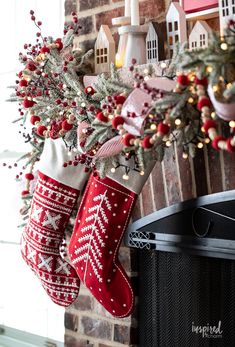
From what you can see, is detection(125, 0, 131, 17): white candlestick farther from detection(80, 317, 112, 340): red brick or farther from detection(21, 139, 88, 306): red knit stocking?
detection(80, 317, 112, 340): red brick

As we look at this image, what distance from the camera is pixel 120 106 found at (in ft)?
6.44

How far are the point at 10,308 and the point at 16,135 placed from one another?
33.0 inches

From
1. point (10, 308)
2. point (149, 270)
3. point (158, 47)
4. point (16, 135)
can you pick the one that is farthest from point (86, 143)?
point (10, 308)

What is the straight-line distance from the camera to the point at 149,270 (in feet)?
8.12

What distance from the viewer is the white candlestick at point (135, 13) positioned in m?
2.35

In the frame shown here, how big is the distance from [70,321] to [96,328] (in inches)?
6.6

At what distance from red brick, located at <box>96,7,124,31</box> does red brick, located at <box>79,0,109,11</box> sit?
4 cm

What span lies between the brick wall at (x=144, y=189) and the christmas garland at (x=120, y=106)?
0.26 ft

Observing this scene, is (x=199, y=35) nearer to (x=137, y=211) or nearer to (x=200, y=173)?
(x=200, y=173)

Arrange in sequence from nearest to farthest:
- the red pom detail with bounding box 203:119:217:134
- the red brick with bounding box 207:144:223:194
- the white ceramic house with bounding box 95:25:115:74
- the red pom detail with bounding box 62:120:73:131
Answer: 1. the red pom detail with bounding box 203:119:217:134
2. the red brick with bounding box 207:144:223:194
3. the red pom detail with bounding box 62:120:73:131
4. the white ceramic house with bounding box 95:25:115:74

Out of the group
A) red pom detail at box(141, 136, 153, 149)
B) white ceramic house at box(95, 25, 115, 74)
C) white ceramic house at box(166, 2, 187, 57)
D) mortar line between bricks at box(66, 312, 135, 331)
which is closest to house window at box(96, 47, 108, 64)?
white ceramic house at box(95, 25, 115, 74)

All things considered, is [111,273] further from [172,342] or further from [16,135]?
[16,135]

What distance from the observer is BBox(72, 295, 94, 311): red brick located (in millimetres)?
2738

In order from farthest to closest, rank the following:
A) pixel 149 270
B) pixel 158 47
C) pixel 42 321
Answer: pixel 42 321, pixel 149 270, pixel 158 47
